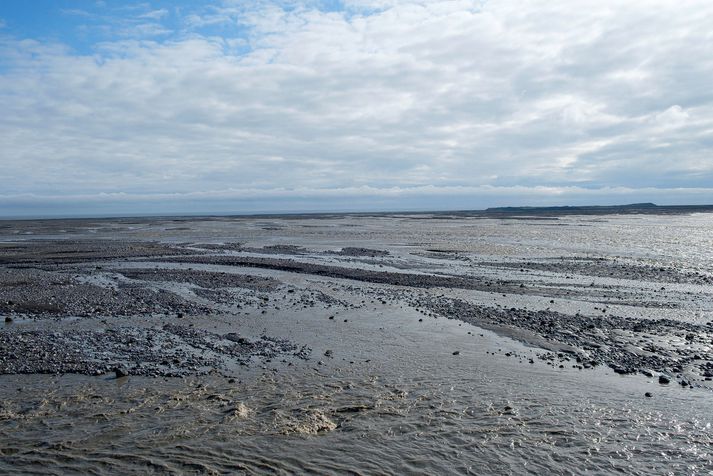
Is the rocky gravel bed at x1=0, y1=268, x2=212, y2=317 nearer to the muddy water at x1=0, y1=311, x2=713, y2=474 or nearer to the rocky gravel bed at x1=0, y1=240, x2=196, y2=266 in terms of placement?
the muddy water at x1=0, y1=311, x2=713, y2=474

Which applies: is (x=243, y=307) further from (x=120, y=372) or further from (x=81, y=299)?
(x=120, y=372)

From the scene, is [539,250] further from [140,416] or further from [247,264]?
[140,416]

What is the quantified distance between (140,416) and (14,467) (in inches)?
87.0

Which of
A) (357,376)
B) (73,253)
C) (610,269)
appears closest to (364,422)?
(357,376)

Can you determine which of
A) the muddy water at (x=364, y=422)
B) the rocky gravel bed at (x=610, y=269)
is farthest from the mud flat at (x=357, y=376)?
the rocky gravel bed at (x=610, y=269)

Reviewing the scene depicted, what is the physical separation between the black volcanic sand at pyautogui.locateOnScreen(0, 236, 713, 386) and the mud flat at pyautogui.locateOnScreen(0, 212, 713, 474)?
0.11 meters

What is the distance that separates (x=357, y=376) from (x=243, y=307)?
30.7 ft

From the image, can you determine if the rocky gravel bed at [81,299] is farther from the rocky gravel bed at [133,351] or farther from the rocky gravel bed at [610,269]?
the rocky gravel bed at [610,269]

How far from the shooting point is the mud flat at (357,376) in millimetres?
8391

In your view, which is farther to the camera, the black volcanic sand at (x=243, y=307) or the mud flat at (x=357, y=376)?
the black volcanic sand at (x=243, y=307)

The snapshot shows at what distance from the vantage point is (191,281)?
87.1 ft

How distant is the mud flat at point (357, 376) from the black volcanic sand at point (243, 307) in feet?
0.37

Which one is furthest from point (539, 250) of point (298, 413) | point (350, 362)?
point (298, 413)

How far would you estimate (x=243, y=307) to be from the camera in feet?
66.2
